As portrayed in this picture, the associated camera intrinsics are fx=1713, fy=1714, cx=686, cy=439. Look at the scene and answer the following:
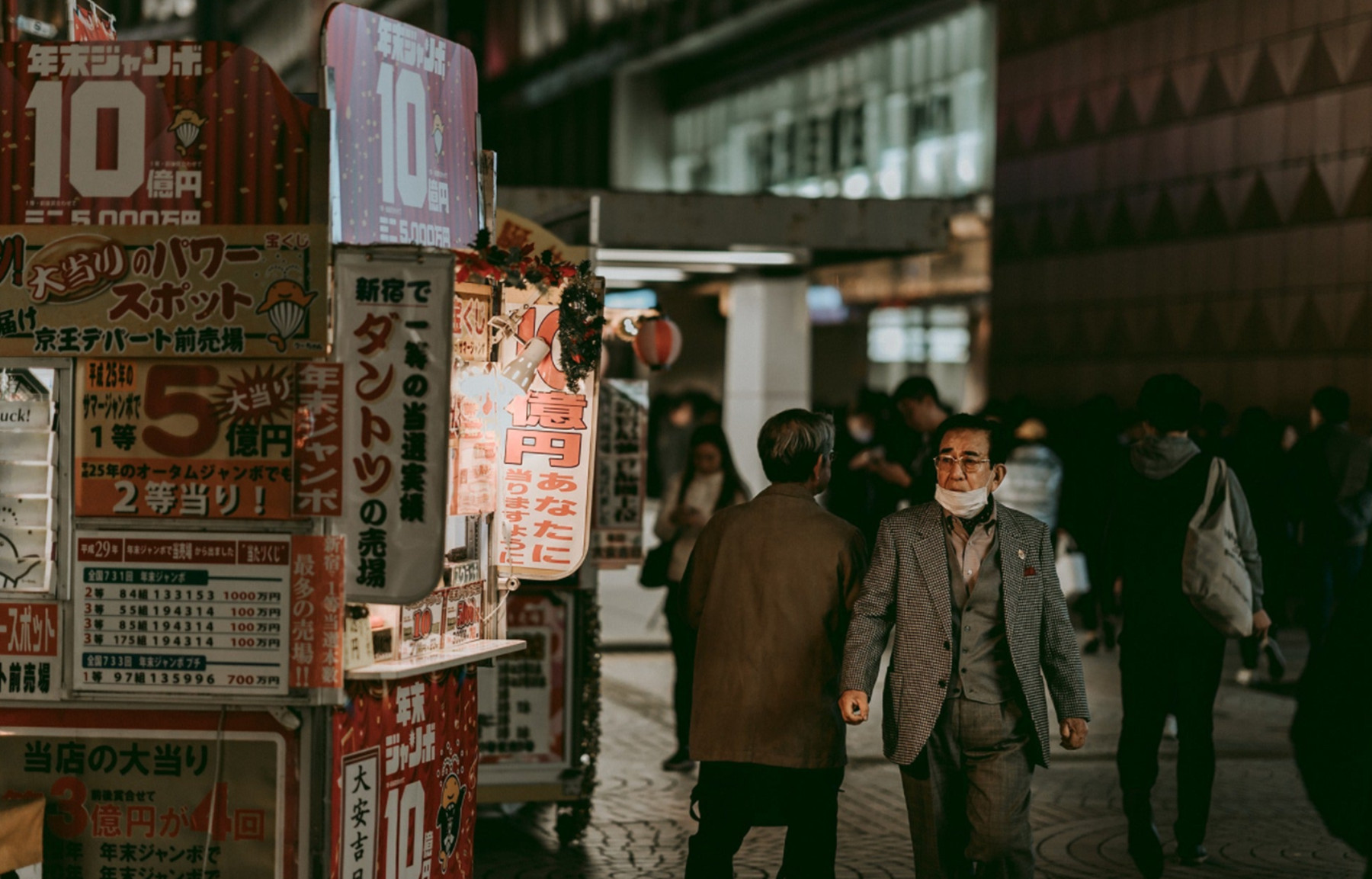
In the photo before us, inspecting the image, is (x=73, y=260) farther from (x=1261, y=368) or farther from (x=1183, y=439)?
(x=1261, y=368)

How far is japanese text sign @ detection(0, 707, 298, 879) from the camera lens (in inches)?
220

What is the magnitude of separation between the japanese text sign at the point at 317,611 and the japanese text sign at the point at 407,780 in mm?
198

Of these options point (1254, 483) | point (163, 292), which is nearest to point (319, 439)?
point (163, 292)

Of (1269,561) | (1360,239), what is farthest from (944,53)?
(1269,561)

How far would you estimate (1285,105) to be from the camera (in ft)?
79.0

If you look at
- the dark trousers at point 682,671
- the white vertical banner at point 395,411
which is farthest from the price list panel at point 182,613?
the dark trousers at point 682,671

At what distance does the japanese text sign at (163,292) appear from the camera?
538 centimetres

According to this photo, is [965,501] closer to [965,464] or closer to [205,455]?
[965,464]

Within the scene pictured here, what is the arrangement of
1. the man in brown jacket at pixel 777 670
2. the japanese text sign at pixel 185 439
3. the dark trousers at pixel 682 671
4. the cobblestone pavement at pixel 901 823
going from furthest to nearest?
the dark trousers at pixel 682 671, the cobblestone pavement at pixel 901 823, the man in brown jacket at pixel 777 670, the japanese text sign at pixel 185 439

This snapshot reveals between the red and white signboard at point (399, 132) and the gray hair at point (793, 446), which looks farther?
the gray hair at point (793, 446)

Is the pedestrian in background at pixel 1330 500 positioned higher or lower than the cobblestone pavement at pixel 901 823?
higher

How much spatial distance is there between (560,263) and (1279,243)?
65.7 feet

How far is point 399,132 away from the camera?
5.91 metres

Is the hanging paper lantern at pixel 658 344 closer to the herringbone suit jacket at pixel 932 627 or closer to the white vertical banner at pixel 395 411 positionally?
the herringbone suit jacket at pixel 932 627
